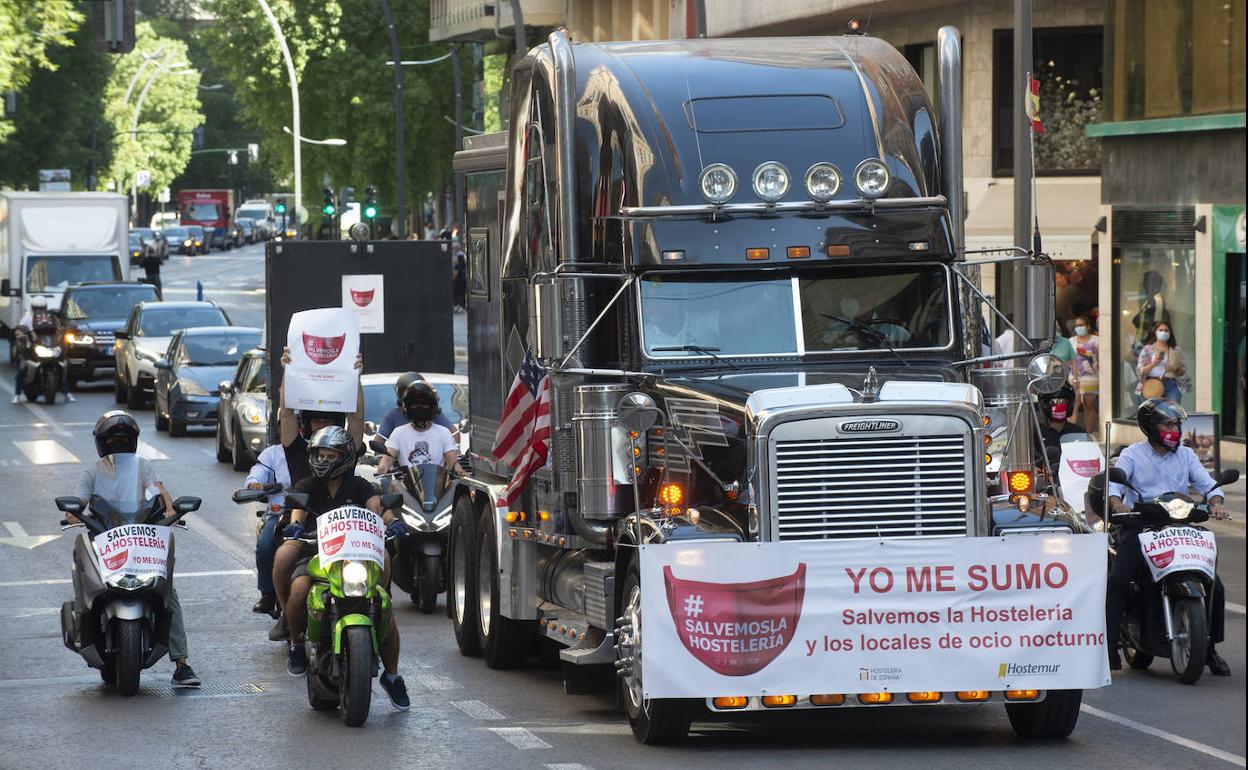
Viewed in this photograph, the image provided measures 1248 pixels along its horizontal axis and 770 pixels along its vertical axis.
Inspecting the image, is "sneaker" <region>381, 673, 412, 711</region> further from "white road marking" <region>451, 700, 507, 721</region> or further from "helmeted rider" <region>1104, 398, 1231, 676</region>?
"helmeted rider" <region>1104, 398, 1231, 676</region>

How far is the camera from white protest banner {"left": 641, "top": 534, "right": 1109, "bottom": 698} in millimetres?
10570

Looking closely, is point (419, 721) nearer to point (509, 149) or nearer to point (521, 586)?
point (521, 586)

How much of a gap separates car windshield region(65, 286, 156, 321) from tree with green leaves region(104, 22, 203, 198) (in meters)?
73.0

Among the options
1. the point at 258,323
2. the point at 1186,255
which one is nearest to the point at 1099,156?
the point at 1186,255

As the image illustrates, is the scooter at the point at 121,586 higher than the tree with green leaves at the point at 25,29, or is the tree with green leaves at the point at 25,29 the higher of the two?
the tree with green leaves at the point at 25,29

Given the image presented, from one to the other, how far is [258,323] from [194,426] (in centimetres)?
2607

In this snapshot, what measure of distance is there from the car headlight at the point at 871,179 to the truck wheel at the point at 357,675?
3.41 metres

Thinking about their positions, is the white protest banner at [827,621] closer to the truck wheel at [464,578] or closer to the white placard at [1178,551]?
the white placard at [1178,551]

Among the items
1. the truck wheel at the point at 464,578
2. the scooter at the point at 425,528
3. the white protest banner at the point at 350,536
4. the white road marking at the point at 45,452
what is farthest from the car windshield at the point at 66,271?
the white protest banner at the point at 350,536

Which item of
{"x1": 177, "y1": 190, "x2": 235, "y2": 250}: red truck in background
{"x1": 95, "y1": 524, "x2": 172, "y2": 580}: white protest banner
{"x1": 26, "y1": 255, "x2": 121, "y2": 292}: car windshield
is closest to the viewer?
{"x1": 95, "y1": 524, "x2": 172, "y2": 580}: white protest banner

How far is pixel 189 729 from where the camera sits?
38.1 feet

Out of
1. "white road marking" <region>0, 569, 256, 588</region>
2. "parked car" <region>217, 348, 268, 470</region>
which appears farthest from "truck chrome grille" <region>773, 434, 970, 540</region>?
"parked car" <region>217, 348, 268, 470</region>

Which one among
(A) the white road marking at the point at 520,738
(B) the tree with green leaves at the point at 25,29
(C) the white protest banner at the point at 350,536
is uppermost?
(B) the tree with green leaves at the point at 25,29

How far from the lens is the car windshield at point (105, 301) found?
1667 inches
